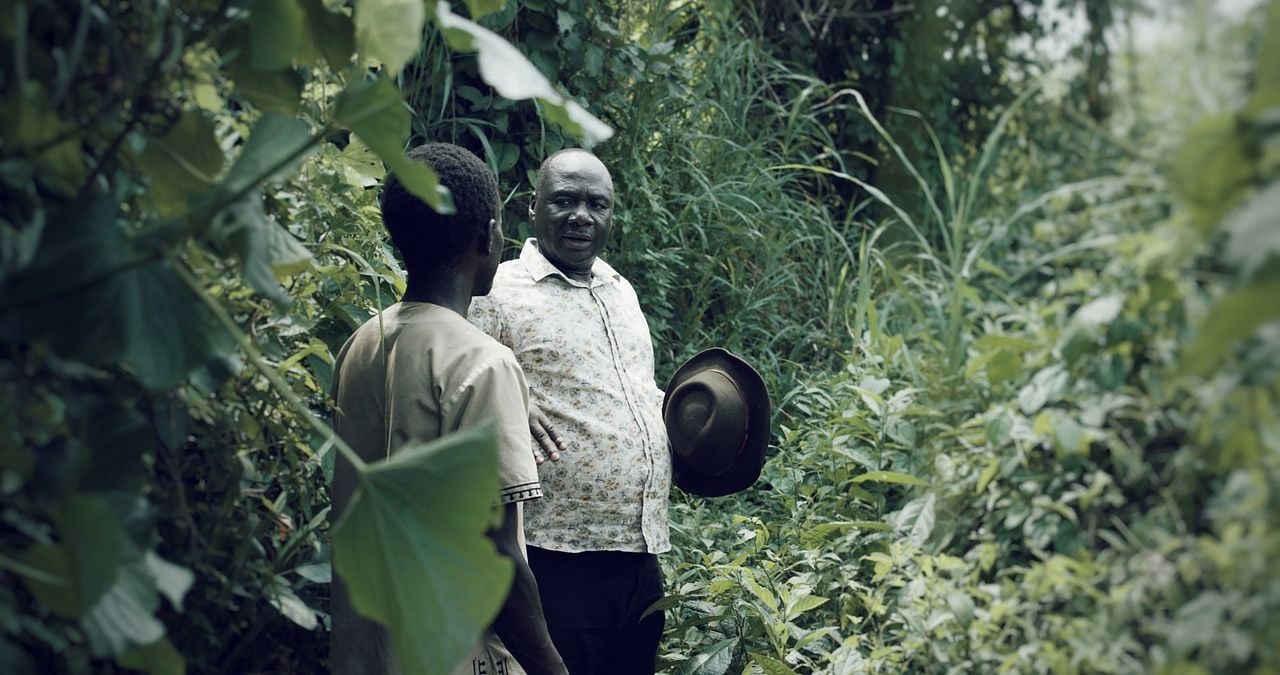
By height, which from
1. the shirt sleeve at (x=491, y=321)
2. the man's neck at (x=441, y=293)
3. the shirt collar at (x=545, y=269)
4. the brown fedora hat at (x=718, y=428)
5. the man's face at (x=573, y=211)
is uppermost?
the man's neck at (x=441, y=293)

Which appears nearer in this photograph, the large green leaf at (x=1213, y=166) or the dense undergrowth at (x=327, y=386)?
the large green leaf at (x=1213, y=166)

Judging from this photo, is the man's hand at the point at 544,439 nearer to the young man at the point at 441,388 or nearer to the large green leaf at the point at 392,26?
the young man at the point at 441,388

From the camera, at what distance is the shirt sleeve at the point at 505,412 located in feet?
7.61

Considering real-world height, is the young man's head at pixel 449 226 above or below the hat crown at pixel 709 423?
above

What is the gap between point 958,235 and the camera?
3.13 meters

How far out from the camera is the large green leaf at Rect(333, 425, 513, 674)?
1748mm

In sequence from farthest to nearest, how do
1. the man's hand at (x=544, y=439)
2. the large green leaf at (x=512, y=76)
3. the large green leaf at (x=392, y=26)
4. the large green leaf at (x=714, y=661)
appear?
the large green leaf at (x=714, y=661) → the man's hand at (x=544, y=439) → the large green leaf at (x=392, y=26) → the large green leaf at (x=512, y=76)

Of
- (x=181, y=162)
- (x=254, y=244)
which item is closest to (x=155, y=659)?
(x=254, y=244)

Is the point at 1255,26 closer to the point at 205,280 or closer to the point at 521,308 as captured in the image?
the point at 205,280

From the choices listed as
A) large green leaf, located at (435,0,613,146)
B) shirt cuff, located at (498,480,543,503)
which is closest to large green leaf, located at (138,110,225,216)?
large green leaf, located at (435,0,613,146)

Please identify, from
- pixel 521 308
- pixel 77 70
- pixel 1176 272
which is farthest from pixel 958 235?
pixel 77 70

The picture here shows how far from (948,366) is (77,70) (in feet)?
5.82

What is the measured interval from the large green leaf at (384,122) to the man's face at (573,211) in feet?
5.49

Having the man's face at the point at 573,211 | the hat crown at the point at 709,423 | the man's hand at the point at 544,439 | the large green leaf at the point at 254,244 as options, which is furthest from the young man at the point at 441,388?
the hat crown at the point at 709,423
